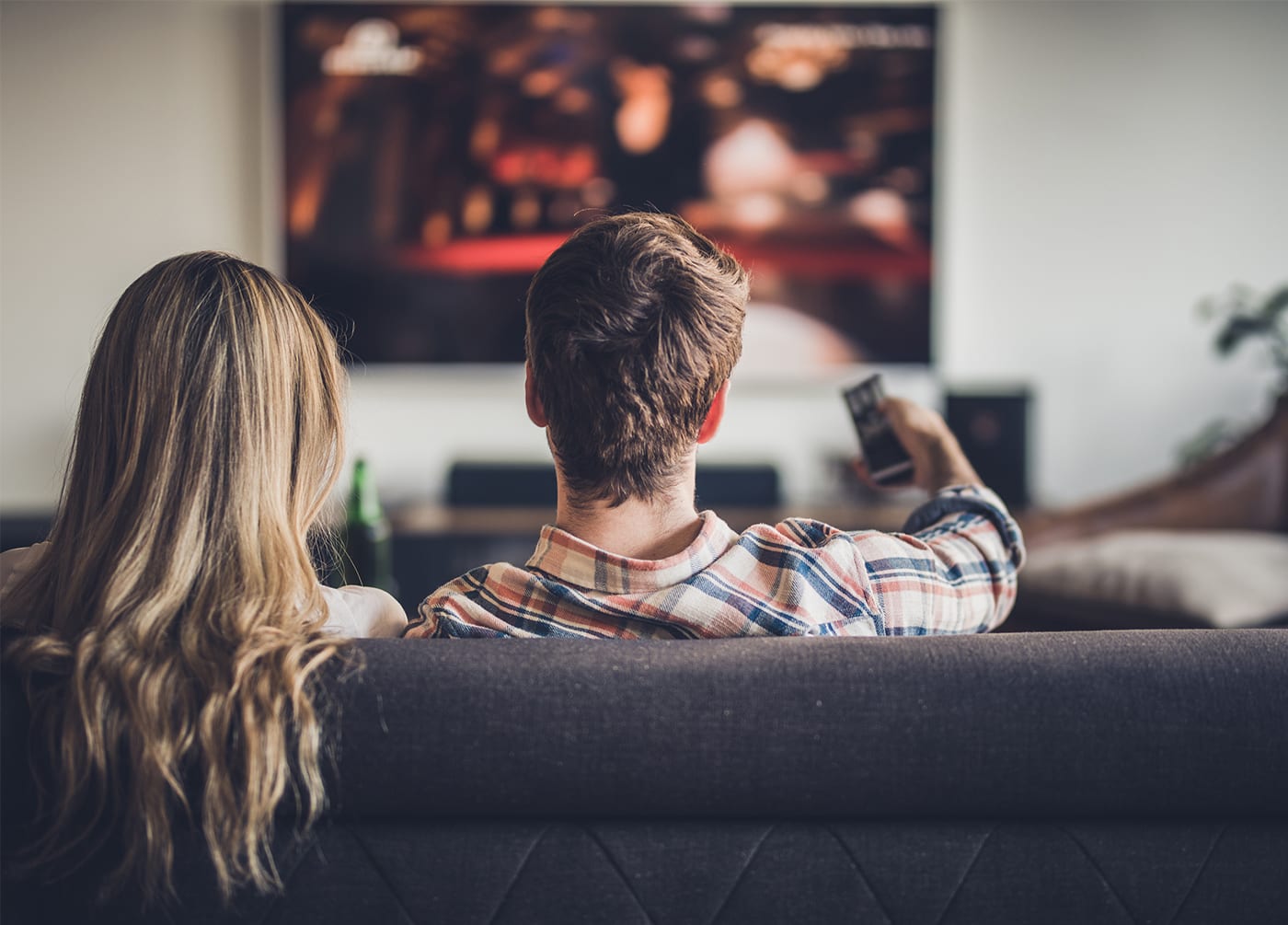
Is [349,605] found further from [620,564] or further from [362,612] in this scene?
[620,564]

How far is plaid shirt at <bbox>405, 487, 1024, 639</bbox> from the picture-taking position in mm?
838

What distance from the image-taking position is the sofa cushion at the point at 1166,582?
1784 mm

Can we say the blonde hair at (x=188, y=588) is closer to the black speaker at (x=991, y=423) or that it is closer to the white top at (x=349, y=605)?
the white top at (x=349, y=605)

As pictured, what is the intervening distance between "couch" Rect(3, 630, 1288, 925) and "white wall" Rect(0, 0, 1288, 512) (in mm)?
2730

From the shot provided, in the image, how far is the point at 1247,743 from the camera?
72cm

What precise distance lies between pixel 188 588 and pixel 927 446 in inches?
30.9

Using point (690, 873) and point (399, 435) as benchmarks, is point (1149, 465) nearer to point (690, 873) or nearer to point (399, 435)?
point (399, 435)

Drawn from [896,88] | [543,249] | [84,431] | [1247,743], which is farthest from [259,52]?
[1247,743]

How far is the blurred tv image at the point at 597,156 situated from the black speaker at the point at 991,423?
0.95ft

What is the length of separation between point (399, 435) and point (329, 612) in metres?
2.71

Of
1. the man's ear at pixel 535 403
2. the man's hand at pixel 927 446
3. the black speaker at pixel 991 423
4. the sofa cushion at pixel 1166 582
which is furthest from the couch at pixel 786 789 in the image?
the black speaker at pixel 991 423

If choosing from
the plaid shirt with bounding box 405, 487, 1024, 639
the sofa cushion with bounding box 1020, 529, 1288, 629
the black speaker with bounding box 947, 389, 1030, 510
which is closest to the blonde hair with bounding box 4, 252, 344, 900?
the plaid shirt with bounding box 405, 487, 1024, 639

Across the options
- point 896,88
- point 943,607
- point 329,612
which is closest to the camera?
point 329,612

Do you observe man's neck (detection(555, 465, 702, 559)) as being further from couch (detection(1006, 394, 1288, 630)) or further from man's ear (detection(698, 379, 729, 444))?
couch (detection(1006, 394, 1288, 630))
